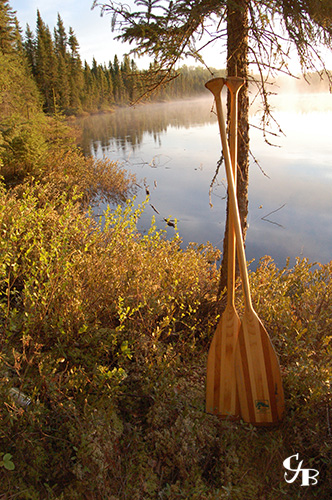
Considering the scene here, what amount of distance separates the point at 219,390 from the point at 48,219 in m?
2.63

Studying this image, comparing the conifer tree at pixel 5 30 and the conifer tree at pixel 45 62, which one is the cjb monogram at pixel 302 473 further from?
the conifer tree at pixel 45 62

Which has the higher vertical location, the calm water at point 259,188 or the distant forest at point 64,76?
the distant forest at point 64,76

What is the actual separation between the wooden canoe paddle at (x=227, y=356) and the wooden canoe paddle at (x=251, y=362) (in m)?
0.05

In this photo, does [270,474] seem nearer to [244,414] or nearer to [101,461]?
[244,414]

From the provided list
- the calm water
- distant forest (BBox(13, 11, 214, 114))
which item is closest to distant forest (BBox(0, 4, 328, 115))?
distant forest (BBox(13, 11, 214, 114))

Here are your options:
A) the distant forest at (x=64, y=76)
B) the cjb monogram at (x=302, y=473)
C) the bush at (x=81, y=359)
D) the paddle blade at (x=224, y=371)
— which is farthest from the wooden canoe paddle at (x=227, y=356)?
the distant forest at (x=64, y=76)

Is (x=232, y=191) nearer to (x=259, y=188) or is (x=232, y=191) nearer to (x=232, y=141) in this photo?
(x=232, y=141)

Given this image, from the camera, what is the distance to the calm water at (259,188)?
6852 millimetres

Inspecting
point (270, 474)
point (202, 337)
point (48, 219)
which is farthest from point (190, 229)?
point (270, 474)

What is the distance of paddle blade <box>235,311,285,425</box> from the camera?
86.0 inches

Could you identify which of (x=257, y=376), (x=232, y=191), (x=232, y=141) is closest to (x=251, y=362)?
(x=257, y=376)

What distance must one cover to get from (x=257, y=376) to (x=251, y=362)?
97mm

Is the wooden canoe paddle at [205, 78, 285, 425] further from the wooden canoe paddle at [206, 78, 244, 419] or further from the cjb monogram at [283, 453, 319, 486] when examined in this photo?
the cjb monogram at [283, 453, 319, 486]

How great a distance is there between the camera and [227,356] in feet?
7.72
